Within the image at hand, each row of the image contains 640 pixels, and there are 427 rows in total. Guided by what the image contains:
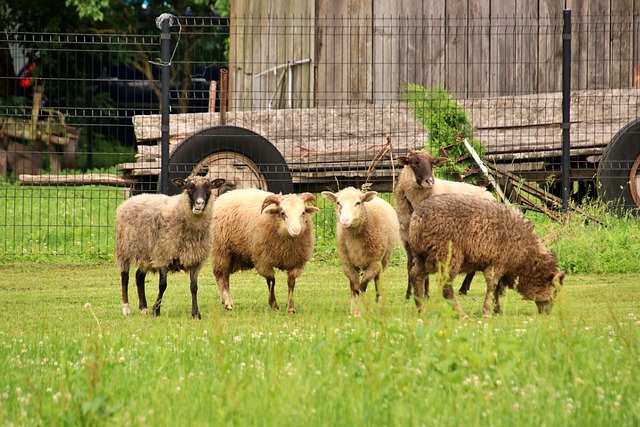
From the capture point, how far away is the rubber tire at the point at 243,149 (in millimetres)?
14680

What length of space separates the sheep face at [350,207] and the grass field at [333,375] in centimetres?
176

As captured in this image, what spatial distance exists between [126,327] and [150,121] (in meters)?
6.87

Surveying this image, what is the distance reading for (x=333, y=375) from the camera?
579cm

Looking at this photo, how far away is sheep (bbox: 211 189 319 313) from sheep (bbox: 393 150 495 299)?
1.33 m

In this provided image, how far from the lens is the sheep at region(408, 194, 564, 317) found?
9.39 metres

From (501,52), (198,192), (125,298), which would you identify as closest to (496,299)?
(198,192)

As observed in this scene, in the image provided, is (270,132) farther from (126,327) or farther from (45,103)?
(45,103)

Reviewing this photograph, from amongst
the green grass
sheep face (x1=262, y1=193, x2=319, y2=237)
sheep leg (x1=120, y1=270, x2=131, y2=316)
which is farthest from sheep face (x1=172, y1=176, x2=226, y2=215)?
the green grass

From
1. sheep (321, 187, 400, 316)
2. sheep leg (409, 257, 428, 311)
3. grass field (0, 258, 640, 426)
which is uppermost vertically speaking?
sheep (321, 187, 400, 316)

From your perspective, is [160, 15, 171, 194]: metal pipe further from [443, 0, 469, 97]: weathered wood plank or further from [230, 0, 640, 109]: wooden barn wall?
[443, 0, 469, 97]: weathered wood plank

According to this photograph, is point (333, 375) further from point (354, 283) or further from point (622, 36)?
point (622, 36)

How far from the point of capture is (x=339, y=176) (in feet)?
50.3

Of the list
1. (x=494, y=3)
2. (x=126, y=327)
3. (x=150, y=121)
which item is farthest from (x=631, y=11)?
(x=126, y=327)

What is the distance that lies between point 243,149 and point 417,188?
12.2ft
